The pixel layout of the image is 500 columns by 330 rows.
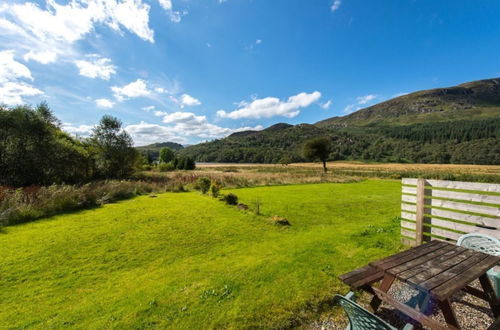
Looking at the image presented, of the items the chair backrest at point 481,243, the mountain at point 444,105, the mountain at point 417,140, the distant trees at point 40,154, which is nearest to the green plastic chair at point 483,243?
the chair backrest at point 481,243

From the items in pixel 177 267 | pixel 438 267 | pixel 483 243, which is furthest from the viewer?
pixel 177 267

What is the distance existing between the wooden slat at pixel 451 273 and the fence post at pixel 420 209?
7.82 ft

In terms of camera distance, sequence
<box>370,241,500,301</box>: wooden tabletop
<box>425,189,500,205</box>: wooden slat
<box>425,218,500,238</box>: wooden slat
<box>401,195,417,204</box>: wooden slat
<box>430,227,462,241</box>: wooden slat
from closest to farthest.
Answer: <box>370,241,500,301</box>: wooden tabletop < <box>425,189,500,205</box>: wooden slat < <box>425,218,500,238</box>: wooden slat < <box>430,227,462,241</box>: wooden slat < <box>401,195,417,204</box>: wooden slat

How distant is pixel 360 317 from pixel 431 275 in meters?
1.27

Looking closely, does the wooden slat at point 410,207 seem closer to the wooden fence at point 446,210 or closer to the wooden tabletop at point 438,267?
the wooden fence at point 446,210

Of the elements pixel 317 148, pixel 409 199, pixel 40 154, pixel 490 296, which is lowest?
pixel 490 296

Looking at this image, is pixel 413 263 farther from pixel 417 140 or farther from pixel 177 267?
pixel 417 140

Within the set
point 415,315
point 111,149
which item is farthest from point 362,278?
point 111,149

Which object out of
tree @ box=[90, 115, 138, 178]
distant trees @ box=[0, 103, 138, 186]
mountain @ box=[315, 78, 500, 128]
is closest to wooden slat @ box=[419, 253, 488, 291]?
distant trees @ box=[0, 103, 138, 186]

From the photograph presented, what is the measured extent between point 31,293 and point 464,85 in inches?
11383

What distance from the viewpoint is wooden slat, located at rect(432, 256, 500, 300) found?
1964mm

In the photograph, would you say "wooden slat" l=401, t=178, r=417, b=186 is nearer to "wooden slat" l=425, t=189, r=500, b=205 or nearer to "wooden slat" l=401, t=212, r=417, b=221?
→ "wooden slat" l=425, t=189, r=500, b=205

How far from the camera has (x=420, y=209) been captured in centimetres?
502

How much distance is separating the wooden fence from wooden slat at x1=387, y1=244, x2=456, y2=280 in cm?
172
